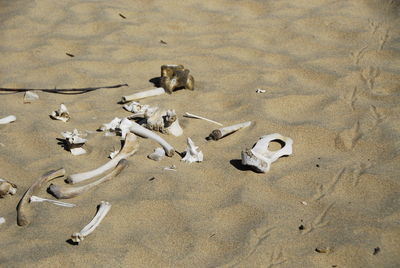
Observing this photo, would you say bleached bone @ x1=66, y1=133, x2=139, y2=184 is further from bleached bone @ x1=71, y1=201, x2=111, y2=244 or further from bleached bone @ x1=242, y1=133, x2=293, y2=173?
bleached bone @ x1=242, y1=133, x2=293, y2=173

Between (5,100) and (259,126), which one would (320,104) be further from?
(5,100)

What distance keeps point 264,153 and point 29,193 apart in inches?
49.6

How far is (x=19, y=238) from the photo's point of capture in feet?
7.18

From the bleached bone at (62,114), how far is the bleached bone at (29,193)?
0.62 metres

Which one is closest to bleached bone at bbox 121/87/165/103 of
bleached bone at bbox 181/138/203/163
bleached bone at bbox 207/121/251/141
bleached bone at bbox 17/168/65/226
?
bleached bone at bbox 207/121/251/141

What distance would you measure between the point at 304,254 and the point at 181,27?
2.75 m

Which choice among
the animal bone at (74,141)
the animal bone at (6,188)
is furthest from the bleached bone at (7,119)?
the animal bone at (6,188)

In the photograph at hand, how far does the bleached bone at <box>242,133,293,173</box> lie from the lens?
8.37 feet

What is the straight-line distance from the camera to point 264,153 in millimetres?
2680

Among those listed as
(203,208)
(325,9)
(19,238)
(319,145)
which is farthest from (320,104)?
(19,238)

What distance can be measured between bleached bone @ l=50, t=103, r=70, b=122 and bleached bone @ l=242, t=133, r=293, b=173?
1.24m

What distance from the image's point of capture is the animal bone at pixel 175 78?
11.1ft

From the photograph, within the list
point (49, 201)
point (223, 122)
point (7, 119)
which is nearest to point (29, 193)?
point (49, 201)

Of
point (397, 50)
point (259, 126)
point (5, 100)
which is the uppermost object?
point (397, 50)
